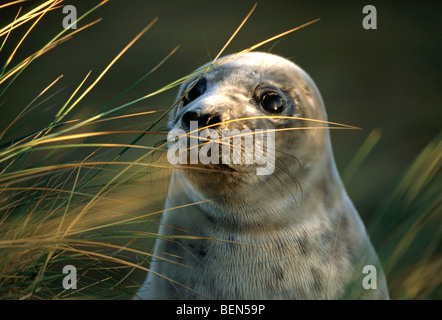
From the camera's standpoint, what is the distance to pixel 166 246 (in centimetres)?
249

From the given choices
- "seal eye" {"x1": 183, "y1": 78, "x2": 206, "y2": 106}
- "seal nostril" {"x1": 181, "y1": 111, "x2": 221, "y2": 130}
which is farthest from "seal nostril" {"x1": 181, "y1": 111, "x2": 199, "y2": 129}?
"seal eye" {"x1": 183, "y1": 78, "x2": 206, "y2": 106}

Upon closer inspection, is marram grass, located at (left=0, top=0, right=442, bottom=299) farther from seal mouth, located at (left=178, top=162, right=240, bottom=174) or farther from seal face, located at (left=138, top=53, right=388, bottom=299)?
seal face, located at (left=138, top=53, right=388, bottom=299)

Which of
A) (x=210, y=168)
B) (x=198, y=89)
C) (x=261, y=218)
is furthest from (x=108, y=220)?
(x=198, y=89)

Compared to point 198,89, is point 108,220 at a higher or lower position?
lower

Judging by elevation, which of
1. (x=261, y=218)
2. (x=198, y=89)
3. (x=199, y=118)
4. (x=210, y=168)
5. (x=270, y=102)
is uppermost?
(x=198, y=89)

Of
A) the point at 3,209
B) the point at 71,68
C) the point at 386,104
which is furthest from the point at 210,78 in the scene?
the point at 71,68

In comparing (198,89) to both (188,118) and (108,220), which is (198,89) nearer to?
(188,118)

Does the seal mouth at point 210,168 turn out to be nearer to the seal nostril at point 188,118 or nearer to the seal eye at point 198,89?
the seal nostril at point 188,118

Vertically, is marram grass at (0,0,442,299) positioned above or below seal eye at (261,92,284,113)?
below

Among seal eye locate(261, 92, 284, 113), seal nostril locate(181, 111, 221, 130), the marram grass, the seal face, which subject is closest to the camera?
the marram grass

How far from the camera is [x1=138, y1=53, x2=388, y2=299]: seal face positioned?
7.73ft

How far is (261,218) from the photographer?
2482 millimetres
